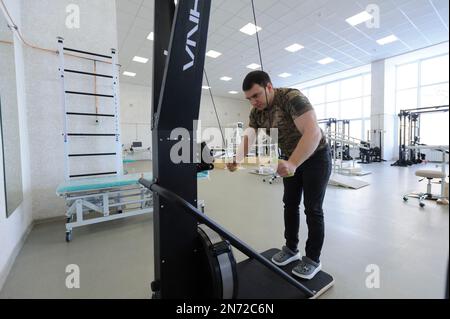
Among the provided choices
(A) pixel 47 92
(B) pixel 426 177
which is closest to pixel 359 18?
(B) pixel 426 177

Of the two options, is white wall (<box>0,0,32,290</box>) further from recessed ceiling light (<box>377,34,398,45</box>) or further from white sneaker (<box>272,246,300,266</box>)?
recessed ceiling light (<box>377,34,398,45</box>)

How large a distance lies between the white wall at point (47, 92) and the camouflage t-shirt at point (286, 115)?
2487 mm

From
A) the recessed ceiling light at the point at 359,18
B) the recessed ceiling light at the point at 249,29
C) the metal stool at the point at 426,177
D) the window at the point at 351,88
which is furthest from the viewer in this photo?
the window at the point at 351,88

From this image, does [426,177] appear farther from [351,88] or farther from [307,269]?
[351,88]

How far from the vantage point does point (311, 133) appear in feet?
4.22

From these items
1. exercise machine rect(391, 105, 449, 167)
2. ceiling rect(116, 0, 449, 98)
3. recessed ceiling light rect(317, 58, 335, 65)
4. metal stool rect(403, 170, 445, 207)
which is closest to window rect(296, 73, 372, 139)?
ceiling rect(116, 0, 449, 98)

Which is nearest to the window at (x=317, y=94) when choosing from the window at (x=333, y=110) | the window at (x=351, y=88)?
the window at (x=333, y=110)

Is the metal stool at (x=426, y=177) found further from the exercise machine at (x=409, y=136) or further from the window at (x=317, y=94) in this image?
the window at (x=317, y=94)

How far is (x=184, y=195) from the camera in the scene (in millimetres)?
1174

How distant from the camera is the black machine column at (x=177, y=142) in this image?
1072 mm

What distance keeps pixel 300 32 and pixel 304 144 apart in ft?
21.4
